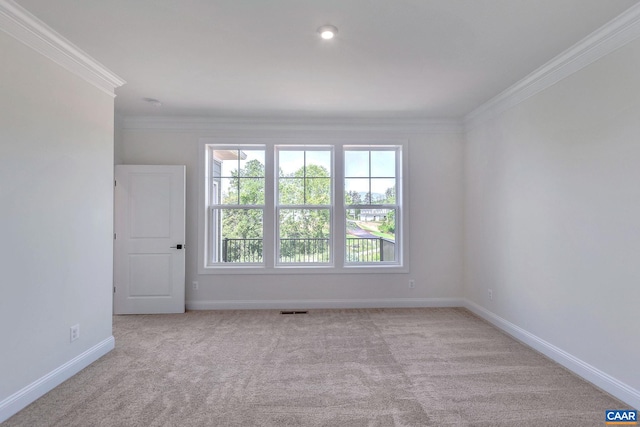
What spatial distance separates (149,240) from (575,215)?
180 inches

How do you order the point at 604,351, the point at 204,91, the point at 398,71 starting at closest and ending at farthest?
the point at 604,351
the point at 398,71
the point at 204,91

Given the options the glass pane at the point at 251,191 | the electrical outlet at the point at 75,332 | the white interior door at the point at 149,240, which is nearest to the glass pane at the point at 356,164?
the glass pane at the point at 251,191

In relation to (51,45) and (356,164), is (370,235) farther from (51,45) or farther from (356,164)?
(51,45)

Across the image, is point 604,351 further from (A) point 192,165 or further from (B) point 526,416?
(A) point 192,165

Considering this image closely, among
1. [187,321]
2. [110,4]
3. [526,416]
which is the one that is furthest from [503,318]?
[110,4]

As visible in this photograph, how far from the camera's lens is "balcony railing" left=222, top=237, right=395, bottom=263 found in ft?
14.2

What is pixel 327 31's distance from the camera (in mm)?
2162

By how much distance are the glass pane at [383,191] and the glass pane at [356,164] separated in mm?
204

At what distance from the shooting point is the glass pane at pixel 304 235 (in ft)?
14.3

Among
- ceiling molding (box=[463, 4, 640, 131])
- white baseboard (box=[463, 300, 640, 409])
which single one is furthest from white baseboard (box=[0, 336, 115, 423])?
ceiling molding (box=[463, 4, 640, 131])

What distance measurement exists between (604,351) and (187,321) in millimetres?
4003

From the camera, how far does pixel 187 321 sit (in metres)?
3.71

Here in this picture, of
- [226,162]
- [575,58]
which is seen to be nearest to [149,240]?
[226,162]

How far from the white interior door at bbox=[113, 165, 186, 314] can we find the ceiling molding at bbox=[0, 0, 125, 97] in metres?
1.33
